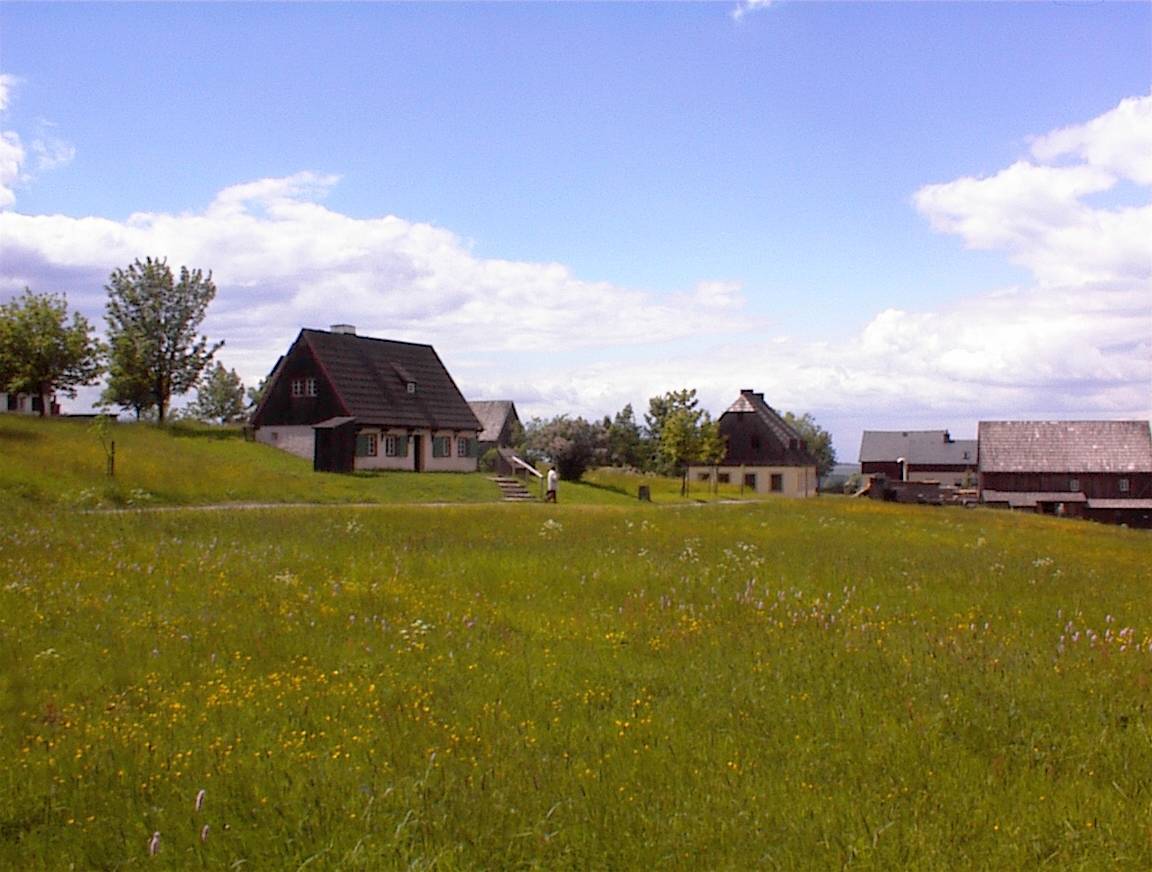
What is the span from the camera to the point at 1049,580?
1483 cm

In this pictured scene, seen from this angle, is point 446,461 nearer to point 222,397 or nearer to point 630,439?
point 630,439

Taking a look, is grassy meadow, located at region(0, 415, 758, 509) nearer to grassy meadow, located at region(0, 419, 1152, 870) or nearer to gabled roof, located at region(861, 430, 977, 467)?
grassy meadow, located at region(0, 419, 1152, 870)

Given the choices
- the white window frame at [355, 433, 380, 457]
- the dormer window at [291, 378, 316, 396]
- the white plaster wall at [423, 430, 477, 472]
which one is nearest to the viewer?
the white window frame at [355, 433, 380, 457]

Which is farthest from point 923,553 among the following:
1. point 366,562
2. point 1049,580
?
point 366,562

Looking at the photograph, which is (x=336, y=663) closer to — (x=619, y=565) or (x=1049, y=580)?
(x=619, y=565)

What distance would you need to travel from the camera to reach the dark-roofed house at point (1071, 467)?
84794 millimetres

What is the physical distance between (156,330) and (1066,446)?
74288 millimetres

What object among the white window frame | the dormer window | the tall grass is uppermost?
the dormer window

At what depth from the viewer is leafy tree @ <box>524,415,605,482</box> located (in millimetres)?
63688

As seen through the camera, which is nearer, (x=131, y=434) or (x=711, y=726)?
(x=711, y=726)

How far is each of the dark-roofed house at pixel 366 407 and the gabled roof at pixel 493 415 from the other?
37.1 m

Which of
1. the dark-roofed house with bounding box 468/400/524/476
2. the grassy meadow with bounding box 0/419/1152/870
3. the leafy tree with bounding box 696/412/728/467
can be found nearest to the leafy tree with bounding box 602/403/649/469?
the dark-roofed house with bounding box 468/400/524/476

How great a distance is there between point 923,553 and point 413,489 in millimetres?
31703

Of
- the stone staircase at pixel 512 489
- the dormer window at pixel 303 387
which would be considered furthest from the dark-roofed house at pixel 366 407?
the stone staircase at pixel 512 489
